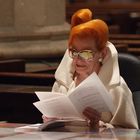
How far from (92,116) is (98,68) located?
0.91ft

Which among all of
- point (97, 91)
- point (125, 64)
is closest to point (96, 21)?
point (97, 91)

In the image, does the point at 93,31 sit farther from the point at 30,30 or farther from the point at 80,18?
the point at 30,30

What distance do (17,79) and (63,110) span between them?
188cm

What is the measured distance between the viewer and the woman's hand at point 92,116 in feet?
8.47

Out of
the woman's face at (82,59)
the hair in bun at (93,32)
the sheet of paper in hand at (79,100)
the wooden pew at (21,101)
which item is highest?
the hair in bun at (93,32)

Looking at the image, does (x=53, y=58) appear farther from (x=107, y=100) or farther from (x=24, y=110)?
(x=107, y=100)

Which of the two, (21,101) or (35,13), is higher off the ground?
(35,13)

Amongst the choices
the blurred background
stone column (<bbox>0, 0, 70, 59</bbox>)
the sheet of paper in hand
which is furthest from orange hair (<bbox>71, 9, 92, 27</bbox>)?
stone column (<bbox>0, 0, 70, 59</bbox>)

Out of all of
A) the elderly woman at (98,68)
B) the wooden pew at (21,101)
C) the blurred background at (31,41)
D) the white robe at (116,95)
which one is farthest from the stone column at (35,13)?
the white robe at (116,95)

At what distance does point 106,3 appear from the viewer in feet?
46.0

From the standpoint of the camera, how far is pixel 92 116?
2.60 m

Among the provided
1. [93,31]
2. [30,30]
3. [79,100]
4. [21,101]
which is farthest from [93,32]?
[30,30]

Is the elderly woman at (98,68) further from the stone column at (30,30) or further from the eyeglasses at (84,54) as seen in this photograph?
the stone column at (30,30)

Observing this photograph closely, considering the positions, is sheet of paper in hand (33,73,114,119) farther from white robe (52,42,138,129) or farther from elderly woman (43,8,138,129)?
white robe (52,42,138,129)
